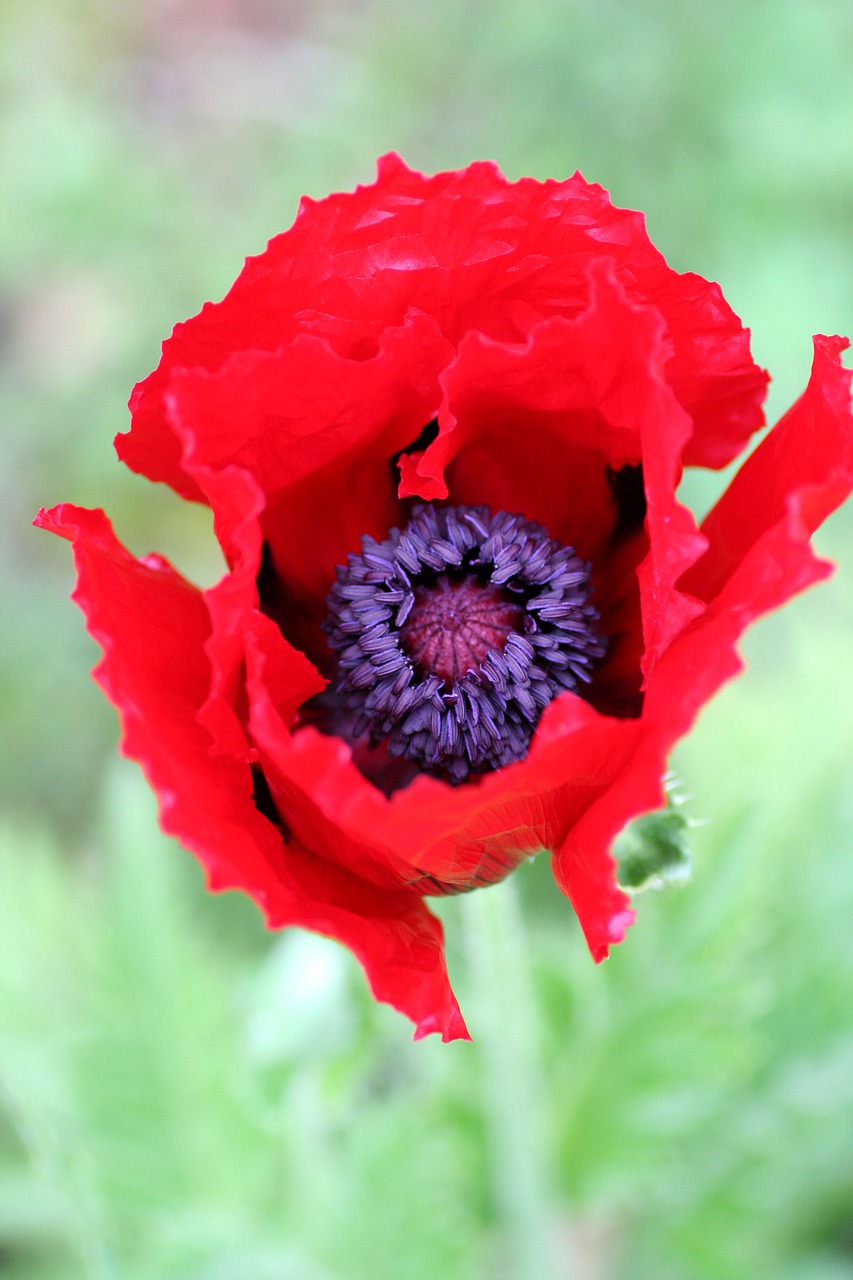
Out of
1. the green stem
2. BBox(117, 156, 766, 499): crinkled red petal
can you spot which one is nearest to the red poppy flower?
BBox(117, 156, 766, 499): crinkled red petal

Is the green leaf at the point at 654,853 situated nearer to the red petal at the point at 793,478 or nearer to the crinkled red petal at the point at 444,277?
the red petal at the point at 793,478

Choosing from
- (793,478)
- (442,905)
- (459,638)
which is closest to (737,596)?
(793,478)

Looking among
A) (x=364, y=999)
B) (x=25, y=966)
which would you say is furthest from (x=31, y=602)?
(x=364, y=999)

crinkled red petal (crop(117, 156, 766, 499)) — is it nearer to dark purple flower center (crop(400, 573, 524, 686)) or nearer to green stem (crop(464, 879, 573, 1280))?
dark purple flower center (crop(400, 573, 524, 686))

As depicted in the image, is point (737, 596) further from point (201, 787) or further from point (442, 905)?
point (442, 905)

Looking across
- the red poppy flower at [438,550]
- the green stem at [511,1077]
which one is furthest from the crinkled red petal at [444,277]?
the green stem at [511,1077]

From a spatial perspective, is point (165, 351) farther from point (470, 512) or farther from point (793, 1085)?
point (793, 1085)
